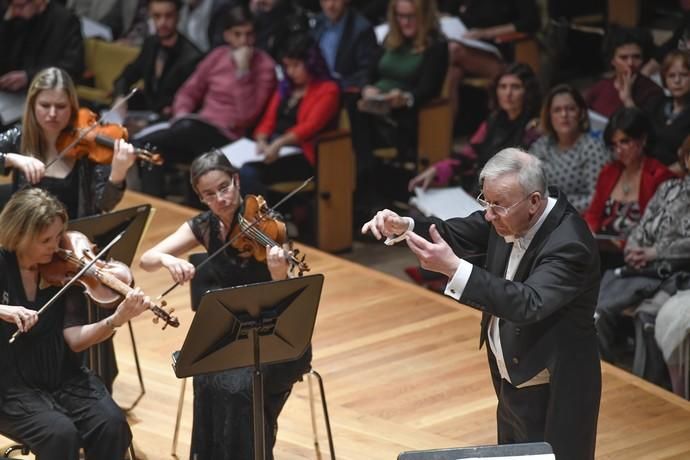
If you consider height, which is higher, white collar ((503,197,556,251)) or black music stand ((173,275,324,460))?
white collar ((503,197,556,251))

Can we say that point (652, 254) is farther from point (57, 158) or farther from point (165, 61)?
point (165, 61)

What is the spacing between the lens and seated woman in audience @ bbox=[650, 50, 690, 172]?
558cm

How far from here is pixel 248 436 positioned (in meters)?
4.12

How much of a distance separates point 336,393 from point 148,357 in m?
0.81

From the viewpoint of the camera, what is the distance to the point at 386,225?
3.51m

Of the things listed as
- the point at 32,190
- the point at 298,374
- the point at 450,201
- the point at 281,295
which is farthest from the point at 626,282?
the point at 32,190

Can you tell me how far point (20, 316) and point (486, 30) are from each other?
14.1ft

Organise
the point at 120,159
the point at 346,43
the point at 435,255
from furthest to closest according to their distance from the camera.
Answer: the point at 346,43 → the point at 120,159 → the point at 435,255

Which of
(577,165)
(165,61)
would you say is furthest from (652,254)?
(165,61)

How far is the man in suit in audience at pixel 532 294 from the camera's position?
10.6 ft

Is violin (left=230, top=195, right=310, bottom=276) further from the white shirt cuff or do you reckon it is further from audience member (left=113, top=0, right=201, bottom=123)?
audience member (left=113, top=0, right=201, bottom=123)

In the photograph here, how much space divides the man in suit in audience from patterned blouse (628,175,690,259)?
1.68m

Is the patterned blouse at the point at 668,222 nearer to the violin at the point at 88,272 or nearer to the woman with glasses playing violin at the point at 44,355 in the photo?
the violin at the point at 88,272

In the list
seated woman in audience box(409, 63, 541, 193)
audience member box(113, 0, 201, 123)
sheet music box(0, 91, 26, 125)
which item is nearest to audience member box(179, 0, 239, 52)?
audience member box(113, 0, 201, 123)
